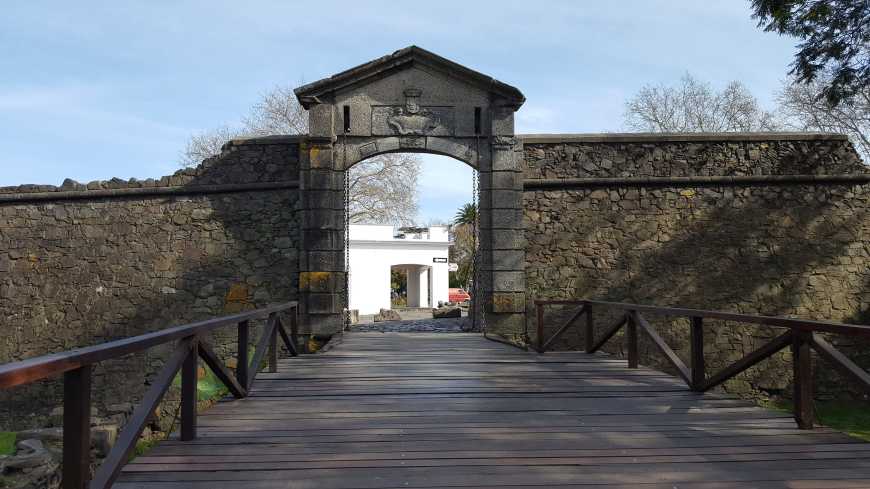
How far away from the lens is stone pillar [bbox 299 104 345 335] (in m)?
9.28

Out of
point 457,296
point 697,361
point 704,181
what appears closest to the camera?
point 697,361

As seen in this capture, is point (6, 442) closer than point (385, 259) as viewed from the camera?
Yes

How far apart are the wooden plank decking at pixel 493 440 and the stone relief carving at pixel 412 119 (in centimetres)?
425

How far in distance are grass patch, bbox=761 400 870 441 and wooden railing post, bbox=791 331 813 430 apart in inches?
236

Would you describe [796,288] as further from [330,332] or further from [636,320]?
[330,332]

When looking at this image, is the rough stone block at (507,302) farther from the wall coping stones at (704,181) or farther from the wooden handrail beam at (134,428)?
the wooden handrail beam at (134,428)

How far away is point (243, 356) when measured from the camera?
5129mm

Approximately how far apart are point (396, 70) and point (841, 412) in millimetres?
7861

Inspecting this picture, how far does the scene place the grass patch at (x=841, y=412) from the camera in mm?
9222

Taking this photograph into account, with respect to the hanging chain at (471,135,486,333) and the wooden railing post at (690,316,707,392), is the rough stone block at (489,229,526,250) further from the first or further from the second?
the wooden railing post at (690,316,707,392)

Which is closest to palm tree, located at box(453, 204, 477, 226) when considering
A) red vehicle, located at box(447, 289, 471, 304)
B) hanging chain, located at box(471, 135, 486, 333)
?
red vehicle, located at box(447, 289, 471, 304)

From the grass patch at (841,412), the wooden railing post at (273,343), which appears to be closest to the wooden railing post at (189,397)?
the wooden railing post at (273,343)

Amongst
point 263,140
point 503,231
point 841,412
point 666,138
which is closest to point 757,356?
point 503,231

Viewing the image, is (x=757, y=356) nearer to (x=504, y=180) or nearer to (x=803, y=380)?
(x=803, y=380)
